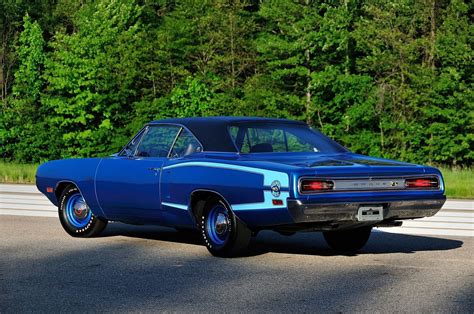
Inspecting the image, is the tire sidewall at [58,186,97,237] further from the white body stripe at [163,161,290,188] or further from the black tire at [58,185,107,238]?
the white body stripe at [163,161,290,188]

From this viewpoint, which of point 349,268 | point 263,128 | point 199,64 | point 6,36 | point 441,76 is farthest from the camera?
point 6,36

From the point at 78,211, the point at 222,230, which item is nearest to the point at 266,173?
the point at 222,230

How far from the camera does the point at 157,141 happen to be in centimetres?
1186

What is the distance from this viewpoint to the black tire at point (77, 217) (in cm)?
1260

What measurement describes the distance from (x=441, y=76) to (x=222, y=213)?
4213 centimetres

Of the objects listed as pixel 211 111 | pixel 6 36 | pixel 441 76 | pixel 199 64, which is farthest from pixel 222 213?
pixel 6 36

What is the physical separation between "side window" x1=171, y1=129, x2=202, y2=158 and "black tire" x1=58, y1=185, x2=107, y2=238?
5.72 feet

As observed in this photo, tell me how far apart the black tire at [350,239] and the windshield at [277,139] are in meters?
0.90

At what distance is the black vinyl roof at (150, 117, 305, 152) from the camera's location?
10.9 meters

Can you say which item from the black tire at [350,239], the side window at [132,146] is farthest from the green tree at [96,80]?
the black tire at [350,239]

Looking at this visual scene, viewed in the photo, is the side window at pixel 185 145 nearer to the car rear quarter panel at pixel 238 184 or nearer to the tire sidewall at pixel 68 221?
the car rear quarter panel at pixel 238 184

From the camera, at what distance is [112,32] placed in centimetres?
6200

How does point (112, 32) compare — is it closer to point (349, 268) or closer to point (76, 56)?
point (76, 56)

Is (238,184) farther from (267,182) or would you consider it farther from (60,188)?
(60,188)
